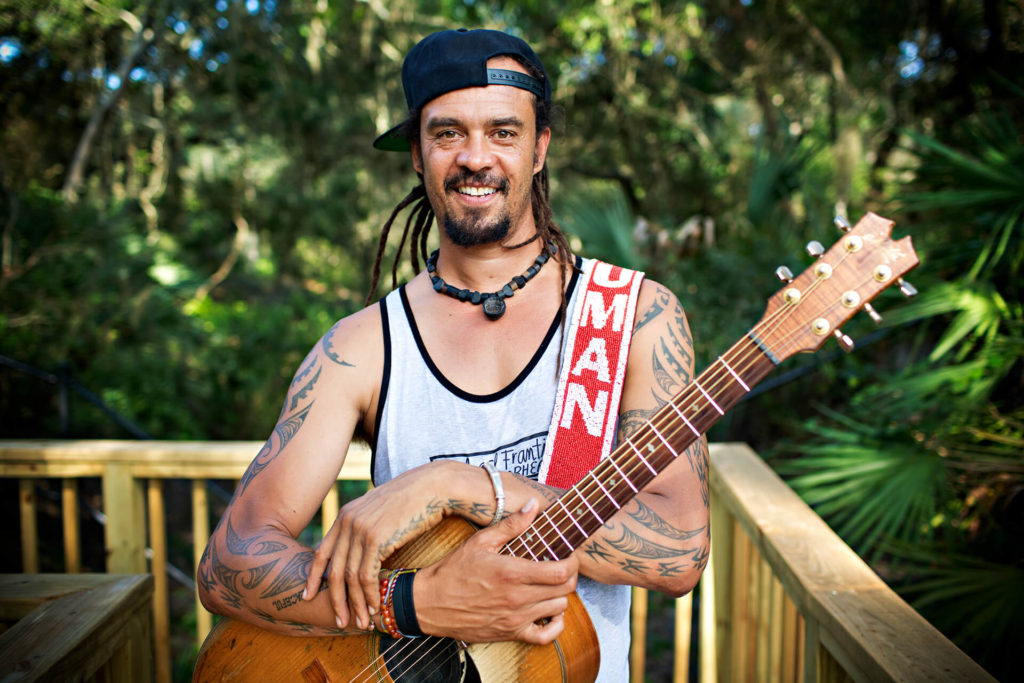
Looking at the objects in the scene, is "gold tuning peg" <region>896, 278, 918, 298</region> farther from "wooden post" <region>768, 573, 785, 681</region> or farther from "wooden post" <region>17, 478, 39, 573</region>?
"wooden post" <region>17, 478, 39, 573</region>

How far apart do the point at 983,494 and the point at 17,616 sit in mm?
3010

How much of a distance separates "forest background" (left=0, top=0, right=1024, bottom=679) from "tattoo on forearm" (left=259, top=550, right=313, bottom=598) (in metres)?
1.40

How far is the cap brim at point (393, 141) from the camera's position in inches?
71.5

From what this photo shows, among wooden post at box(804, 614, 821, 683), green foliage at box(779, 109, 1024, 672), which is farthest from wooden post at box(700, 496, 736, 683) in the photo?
wooden post at box(804, 614, 821, 683)

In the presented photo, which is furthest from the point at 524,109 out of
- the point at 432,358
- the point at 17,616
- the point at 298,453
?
the point at 17,616

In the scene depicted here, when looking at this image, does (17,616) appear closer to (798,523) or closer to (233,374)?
(798,523)

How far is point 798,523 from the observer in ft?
5.81

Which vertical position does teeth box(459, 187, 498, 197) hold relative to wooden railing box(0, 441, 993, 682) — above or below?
above

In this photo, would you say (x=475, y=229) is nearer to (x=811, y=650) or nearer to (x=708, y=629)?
(x=811, y=650)

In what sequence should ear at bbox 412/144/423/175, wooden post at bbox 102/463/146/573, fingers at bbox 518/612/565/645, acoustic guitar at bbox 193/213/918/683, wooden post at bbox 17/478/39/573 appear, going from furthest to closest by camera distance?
wooden post at bbox 17/478/39/573, wooden post at bbox 102/463/146/573, ear at bbox 412/144/423/175, fingers at bbox 518/612/565/645, acoustic guitar at bbox 193/213/918/683

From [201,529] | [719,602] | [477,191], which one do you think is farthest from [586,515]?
[201,529]

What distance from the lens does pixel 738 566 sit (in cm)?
226

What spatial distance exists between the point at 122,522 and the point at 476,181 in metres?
1.90

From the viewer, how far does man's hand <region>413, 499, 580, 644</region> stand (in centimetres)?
122
